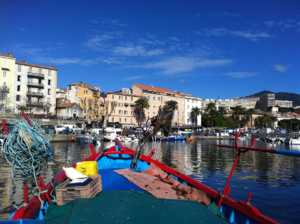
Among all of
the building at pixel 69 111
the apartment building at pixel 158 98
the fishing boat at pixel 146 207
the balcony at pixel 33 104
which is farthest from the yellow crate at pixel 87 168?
the apartment building at pixel 158 98

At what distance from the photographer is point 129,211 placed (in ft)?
16.9

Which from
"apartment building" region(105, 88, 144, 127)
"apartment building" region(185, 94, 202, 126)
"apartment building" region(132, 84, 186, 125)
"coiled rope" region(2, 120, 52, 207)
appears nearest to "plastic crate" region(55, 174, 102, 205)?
"coiled rope" region(2, 120, 52, 207)

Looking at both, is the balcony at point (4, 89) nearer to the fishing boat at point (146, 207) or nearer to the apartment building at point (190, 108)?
the fishing boat at point (146, 207)

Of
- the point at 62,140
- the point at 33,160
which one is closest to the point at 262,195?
the point at 33,160

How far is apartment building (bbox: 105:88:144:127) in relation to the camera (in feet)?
280

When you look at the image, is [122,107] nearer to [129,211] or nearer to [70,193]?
[70,193]

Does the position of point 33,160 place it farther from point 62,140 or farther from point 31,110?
point 31,110

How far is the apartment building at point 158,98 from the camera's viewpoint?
3704 inches

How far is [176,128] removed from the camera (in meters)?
96.4

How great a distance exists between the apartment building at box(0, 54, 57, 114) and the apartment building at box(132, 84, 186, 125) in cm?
3091

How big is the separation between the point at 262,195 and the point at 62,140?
43.0 metres

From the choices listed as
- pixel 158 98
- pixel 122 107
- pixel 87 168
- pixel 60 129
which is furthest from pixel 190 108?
pixel 87 168

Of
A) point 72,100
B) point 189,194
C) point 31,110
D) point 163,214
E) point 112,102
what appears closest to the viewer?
point 163,214

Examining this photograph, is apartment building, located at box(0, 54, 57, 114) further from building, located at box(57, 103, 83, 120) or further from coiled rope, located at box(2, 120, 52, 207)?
coiled rope, located at box(2, 120, 52, 207)
